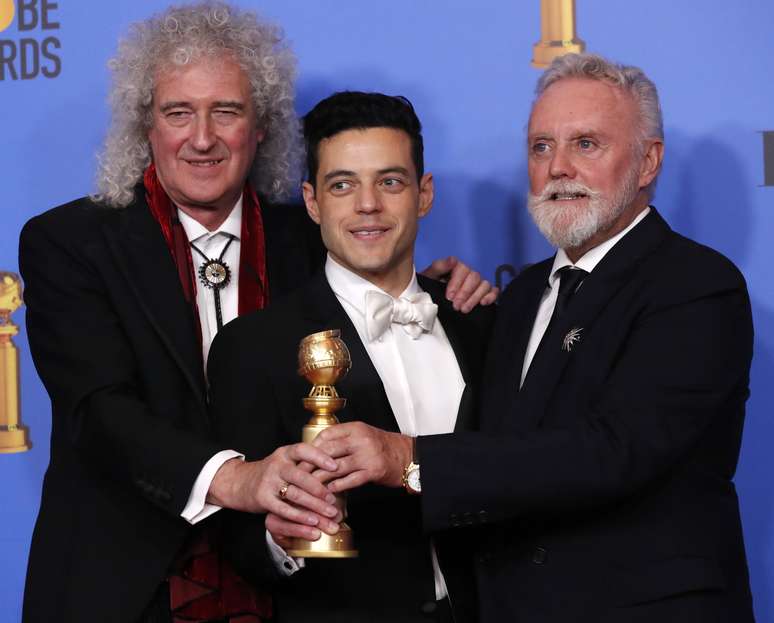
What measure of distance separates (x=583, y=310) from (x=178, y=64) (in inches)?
39.2

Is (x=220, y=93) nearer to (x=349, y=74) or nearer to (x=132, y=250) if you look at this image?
(x=132, y=250)

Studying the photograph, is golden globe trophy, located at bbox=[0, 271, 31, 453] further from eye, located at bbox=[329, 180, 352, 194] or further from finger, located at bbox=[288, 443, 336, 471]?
finger, located at bbox=[288, 443, 336, 471]

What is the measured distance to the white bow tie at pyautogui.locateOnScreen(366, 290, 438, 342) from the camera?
2.22 meters

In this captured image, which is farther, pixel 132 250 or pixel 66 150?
pixel 66 150

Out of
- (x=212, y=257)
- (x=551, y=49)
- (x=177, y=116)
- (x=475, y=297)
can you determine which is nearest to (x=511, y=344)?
(x=475, y=297)

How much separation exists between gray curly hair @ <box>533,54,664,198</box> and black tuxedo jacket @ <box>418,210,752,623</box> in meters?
0.28

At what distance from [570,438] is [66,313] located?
1.00 metres

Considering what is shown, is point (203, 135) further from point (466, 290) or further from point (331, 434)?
point (331, 434)

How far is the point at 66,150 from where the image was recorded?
3.21 m

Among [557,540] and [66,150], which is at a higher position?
[66,150]

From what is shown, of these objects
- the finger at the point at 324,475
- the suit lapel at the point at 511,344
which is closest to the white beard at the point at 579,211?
the suit lapel at the point at 511,344

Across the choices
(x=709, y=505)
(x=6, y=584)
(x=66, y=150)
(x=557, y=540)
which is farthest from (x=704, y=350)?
(x=6, y=584)

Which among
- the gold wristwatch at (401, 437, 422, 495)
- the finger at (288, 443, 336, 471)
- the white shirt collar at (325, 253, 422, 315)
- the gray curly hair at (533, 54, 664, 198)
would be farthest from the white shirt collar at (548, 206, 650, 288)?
the finger at (288, 443, 336, 471)

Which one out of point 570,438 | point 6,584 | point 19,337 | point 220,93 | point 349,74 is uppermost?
point 349,74
